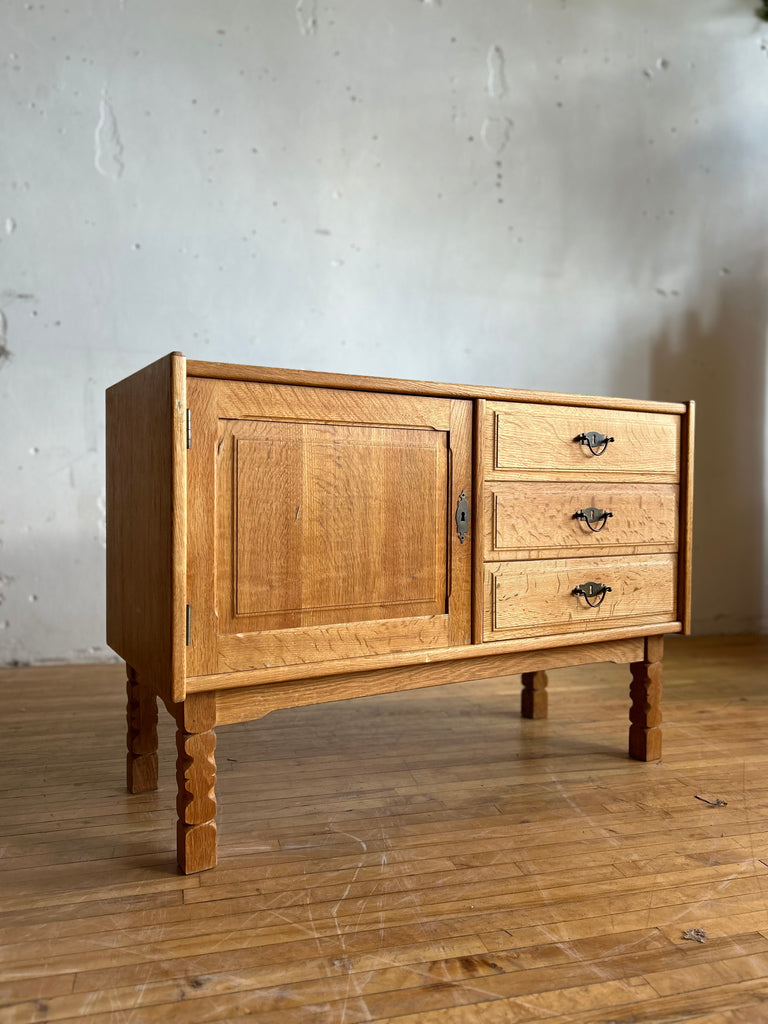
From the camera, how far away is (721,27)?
Result: 11.0 ft

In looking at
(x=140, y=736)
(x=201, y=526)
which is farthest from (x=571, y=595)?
(x=140, y=736)

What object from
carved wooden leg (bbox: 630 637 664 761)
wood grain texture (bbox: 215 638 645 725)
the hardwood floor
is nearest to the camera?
the hardwood floor

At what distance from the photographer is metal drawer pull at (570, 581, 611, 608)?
1.64 m

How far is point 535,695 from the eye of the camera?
211 cm

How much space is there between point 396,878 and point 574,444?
93 centimetres

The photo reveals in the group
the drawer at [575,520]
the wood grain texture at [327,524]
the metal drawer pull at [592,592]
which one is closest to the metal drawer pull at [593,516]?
the drawer at [575,520]

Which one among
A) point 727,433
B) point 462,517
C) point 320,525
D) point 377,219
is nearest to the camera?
point 320,525

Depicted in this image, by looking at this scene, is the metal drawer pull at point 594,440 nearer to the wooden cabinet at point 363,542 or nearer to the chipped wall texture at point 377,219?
the wooden cabinet at point 363,542

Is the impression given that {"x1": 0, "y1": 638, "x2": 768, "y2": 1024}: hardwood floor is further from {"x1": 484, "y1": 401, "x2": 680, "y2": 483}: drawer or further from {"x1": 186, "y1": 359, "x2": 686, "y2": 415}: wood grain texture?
{"x1": 186, "y1": 359, "x2": 686, "y2": 415}: wood grain texture

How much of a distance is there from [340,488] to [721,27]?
10.9 feet

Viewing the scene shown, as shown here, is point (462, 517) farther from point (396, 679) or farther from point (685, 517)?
point (685, 517)

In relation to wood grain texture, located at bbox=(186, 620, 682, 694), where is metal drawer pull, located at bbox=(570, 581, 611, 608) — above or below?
above

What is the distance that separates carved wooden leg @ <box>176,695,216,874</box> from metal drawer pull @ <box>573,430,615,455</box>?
0.95 metres

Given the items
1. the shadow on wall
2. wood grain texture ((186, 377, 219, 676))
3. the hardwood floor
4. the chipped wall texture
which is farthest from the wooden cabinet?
the shadow on wall
